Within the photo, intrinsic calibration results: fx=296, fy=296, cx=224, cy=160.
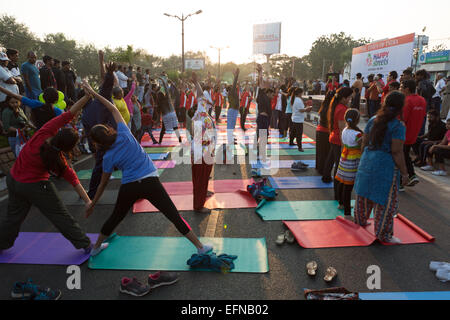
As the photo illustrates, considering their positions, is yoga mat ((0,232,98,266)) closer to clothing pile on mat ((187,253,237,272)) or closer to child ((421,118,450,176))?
clothing pile on mat ((187,253,237,272))

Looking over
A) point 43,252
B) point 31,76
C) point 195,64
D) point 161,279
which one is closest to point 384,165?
point 161,279

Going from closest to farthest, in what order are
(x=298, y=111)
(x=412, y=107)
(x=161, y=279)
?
(x=161, y=279), (x=412, y=107), (x=298, y=111)

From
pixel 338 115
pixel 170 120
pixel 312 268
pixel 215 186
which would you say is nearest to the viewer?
pixel 312 268

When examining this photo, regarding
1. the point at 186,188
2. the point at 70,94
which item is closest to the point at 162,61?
the point at 70,94

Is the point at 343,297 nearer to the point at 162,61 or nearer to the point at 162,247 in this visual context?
the point at 162,247

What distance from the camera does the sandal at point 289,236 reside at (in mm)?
4166

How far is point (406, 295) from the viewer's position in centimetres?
307

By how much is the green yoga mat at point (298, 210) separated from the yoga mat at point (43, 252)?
2.83m

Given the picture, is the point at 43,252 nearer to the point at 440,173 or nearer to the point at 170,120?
the point at 170,120

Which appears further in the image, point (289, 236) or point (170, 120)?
point (170, 120)

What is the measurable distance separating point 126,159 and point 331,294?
257cm

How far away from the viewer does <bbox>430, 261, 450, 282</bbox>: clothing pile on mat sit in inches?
130

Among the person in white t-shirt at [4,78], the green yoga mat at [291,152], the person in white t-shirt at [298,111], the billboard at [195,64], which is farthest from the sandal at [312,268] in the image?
the billboard at [195,64]

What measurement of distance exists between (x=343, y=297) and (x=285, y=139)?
10048 millimetres
